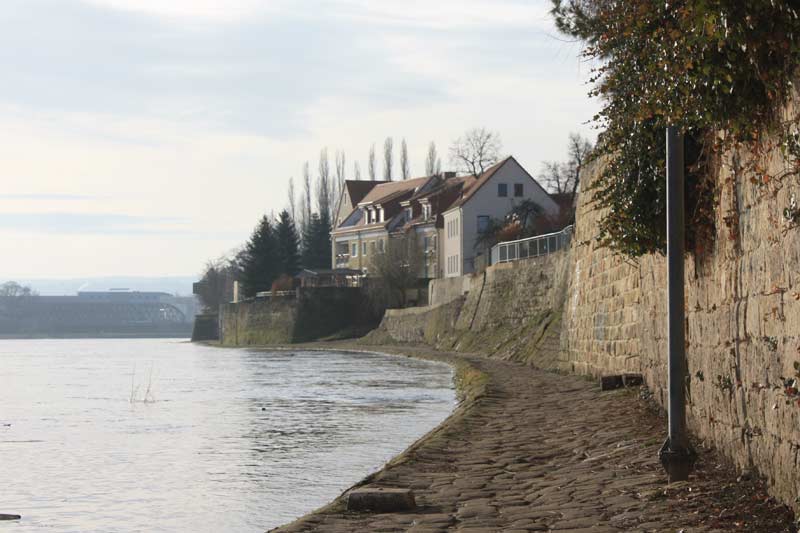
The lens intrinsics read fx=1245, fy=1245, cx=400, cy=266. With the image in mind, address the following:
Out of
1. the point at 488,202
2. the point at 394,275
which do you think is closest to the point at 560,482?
the point at 394,275

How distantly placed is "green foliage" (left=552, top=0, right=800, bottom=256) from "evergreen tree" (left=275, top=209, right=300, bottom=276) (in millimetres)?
85306

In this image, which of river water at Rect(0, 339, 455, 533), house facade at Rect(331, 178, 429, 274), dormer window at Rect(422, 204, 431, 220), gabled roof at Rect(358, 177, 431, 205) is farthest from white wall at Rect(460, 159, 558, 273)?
river water at Rect(0, 339, 455, 533)

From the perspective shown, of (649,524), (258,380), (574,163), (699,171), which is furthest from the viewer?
(574,163)

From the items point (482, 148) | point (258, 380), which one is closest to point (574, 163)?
point (482, 148)

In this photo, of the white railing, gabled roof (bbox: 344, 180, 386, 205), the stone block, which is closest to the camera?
the stone block

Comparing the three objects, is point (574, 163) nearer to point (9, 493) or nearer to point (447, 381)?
point (447, 381)

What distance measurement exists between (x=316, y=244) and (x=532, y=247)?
69333 mm

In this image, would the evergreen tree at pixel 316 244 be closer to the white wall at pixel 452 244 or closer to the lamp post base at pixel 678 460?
the white wall at pixel 452 244

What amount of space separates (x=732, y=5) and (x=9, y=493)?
968cm

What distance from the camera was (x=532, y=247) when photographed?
4150 cm

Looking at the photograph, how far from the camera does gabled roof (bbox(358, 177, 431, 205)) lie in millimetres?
98938

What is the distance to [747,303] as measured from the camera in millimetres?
8414

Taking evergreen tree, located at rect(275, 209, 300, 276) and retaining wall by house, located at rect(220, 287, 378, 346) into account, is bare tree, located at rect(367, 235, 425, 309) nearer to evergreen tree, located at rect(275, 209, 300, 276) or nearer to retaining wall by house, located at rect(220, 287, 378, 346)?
retaining wall by house, located at rect(220, 287, 378, 346)

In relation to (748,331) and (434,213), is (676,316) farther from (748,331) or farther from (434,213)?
(434,213)
